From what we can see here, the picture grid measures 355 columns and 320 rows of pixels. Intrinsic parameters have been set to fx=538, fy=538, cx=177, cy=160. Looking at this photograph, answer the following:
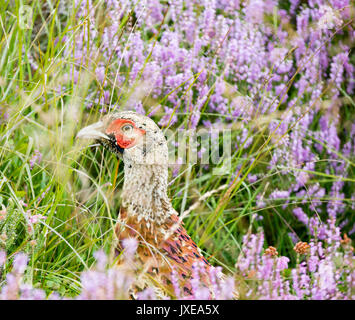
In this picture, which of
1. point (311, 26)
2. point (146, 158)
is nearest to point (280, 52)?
point (311, 26)

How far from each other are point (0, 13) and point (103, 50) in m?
0.57

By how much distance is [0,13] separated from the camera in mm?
2822

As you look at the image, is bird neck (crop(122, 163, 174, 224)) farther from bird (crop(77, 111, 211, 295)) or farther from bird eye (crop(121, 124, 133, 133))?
bird eye (crop(121, 124, 133, 133))

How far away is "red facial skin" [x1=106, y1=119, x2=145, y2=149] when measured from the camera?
83.9 inches

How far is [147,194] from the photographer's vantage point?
6.91ft

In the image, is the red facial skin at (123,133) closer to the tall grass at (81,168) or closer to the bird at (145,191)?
the bird at (145,191)

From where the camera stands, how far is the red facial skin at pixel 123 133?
2131 millimetres

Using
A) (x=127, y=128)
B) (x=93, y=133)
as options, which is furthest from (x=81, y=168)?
(x=127, y=128)

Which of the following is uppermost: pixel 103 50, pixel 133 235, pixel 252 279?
Answer: pixel 103 50

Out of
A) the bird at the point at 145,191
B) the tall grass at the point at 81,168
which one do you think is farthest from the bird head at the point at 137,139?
the tall grass at the point at 81,168

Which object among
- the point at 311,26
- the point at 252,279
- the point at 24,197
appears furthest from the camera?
the point at 311,26

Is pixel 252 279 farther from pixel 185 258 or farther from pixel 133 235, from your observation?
pixel 133 235

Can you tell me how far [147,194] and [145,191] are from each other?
1 centimetres

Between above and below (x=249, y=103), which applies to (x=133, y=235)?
below
